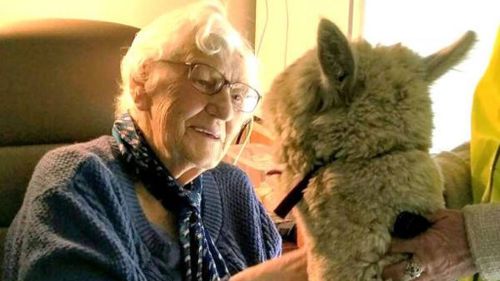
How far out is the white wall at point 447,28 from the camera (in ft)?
5.24

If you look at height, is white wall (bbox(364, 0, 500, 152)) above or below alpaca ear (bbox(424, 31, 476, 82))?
below

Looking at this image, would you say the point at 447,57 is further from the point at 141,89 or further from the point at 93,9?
the point at 93,9

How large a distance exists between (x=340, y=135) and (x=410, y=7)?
3.58ft

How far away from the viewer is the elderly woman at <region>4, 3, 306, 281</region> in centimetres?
Result: 123

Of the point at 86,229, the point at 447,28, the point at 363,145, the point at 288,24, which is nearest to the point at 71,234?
the point at 86,229

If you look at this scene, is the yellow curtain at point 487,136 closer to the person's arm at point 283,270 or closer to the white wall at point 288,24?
the person's arm at point 283,270

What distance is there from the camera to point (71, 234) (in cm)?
122

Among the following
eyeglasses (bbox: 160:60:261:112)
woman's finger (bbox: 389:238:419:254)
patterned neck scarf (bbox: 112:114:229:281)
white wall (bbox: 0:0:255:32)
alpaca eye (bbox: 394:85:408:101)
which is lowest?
patterned neck scarf (bbox: 112:114:229:281)

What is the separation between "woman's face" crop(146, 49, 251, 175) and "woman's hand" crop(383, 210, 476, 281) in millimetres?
634

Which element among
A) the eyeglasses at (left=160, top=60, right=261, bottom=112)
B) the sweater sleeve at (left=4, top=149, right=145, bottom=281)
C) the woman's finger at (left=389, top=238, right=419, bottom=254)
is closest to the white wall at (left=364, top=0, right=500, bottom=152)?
the eyeglasses at (left=160, top=60, right=261, bottom=112)

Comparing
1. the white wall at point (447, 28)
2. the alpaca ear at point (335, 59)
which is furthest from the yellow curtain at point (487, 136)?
the white wall at point (447, 28)

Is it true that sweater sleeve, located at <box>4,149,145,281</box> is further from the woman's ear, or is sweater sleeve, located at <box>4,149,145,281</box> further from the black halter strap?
the black halter strap

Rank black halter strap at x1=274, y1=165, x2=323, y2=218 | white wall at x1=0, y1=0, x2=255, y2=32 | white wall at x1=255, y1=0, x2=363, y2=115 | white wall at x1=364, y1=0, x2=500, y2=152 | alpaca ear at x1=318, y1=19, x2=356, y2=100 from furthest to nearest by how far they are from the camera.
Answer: white wall at x1=0, y1=0, x2=255, y2=32
white wall at x1=255, y1=0, x2=363, y2=115
white wall at x1=364, y1=0, x2=500, y2=152
black halter strap at x1=274, y1=165, x2=323, y2=218
alpaca ear at x1=318, y1=19, x2=356, y2=100

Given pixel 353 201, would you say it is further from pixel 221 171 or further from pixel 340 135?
pixel 221 171
